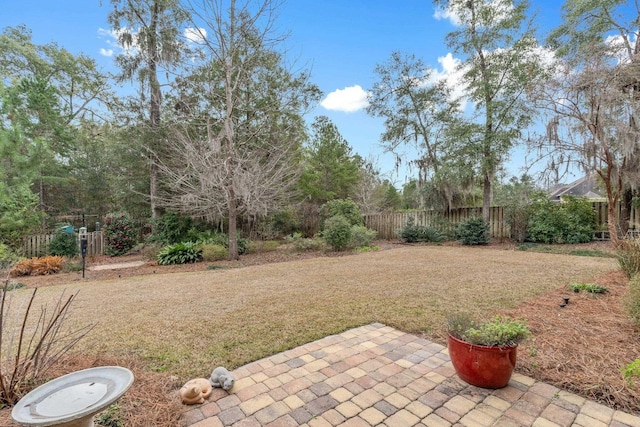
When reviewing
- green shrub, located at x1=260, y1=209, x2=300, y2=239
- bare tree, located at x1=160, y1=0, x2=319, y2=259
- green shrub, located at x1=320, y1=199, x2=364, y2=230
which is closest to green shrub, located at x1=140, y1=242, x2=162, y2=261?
bare tree, located at x1=160, y1=0, x2=319, y2=259

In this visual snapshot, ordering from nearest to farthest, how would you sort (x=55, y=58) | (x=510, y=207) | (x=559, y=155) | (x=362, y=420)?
(x=362, y=420)
(x=559, y=155)
(x=510, y=207)
(x=55, y=58)

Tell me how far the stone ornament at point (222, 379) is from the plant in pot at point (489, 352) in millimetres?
1582

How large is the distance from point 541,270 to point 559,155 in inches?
146

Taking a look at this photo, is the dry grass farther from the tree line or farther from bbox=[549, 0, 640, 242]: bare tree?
the tree line

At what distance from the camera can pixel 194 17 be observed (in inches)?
298

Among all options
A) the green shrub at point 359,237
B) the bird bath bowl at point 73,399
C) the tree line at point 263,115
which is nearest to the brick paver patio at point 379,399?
the bird bath bowl at point 73,399

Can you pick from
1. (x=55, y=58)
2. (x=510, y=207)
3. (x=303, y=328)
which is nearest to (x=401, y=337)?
(x=303, y=328)

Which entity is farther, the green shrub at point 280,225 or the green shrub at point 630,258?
the green shrub at point 280,225

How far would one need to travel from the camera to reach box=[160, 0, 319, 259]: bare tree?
302 inches

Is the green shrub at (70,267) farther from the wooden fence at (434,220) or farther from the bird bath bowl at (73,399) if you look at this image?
the wooden fence at (434,220)

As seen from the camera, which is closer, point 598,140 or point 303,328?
point 303,328

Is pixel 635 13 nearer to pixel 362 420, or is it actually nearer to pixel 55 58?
pixel 362 420

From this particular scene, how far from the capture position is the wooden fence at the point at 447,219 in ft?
30.5

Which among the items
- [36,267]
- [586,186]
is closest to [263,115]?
[36,267]
